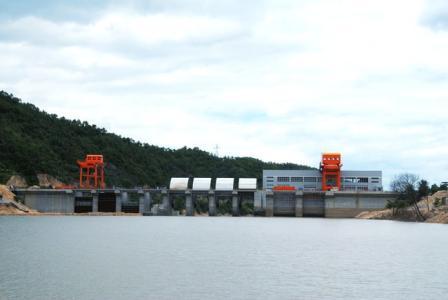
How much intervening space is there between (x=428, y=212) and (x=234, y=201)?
51644 mm

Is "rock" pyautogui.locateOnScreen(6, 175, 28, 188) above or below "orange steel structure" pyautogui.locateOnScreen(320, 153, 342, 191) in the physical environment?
below

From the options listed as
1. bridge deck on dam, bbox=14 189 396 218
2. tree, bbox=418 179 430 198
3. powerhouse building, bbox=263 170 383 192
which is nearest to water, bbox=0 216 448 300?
tree, bbox=418 179 430 198

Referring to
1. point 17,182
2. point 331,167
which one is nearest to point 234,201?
point 331,167

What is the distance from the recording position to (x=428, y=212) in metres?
134

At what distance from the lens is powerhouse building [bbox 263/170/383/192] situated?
548 ft

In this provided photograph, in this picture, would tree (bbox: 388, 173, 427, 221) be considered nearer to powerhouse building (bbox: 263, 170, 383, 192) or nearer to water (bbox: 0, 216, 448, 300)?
powerhouse building (bbox: 263, 170, 383, 192)

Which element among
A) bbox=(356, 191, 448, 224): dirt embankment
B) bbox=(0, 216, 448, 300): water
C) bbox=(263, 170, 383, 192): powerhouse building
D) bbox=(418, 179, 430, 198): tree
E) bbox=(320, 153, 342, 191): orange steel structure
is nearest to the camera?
bbox=(0, 216, 448, 300): water

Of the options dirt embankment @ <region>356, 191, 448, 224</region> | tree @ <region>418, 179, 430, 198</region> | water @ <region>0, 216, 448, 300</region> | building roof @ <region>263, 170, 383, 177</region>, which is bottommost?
water @ <region>0, 216, 448, 300</region>

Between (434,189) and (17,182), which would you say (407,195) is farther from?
(17,182)

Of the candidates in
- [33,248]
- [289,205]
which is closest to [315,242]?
[33,248]

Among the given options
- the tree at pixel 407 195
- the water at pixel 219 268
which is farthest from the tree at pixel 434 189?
the water at pixel 219 268

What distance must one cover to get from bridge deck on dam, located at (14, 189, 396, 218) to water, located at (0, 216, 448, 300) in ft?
268

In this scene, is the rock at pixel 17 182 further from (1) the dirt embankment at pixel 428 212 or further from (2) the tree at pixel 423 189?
(2) the tree at pixel 423 189

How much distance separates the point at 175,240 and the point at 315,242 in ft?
50.1
